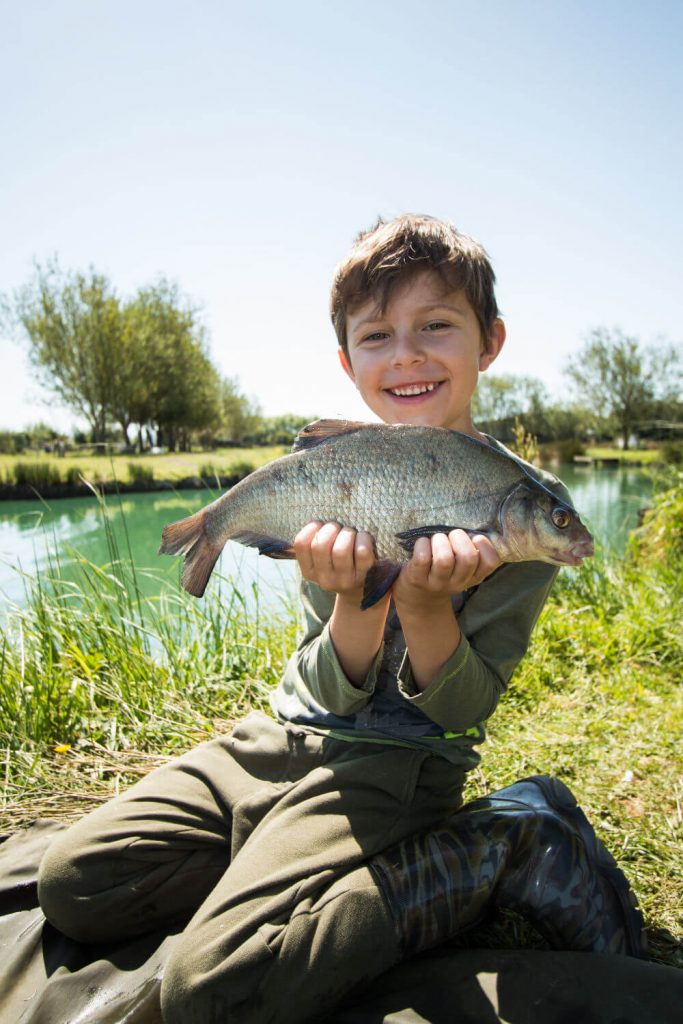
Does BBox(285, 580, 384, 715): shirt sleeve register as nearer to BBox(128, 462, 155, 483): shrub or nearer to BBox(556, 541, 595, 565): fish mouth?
BBox(556, 541, 595, 565): fish mouth

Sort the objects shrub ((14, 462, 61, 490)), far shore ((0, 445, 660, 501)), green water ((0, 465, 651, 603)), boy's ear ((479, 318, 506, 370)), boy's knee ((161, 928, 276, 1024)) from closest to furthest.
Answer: boy's knee ((161, 928, 276, 1024)) < boy's ear ((479, 318, 506, 370)) < green water ((0, 465, 651, 603)) < far shore ((0, 445, 660, 501)) < shrub ((14, 462, 61, 490))

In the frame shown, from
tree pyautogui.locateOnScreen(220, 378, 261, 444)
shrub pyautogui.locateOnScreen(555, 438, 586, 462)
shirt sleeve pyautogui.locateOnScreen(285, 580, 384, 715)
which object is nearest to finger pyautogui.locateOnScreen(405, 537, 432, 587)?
shirt sleeve pyautogui.locateOnScreen(285, 580, 384, 715)

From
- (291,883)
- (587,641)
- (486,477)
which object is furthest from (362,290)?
(587,641)

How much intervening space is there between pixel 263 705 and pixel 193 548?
1.80m

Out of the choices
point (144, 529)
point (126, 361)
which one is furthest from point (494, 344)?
point (126, 361)

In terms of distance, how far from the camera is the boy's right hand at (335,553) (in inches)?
64.9

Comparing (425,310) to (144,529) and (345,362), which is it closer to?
(345,362)

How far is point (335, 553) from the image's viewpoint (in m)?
1.65

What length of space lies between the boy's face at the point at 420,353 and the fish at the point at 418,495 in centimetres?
48

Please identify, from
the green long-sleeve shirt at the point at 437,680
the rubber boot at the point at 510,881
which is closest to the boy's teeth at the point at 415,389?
the green long-sleeve shirt at the point at 437,680

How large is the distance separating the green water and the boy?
2.52 metres

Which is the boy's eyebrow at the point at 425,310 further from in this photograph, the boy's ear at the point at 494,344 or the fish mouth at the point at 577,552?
the fish mouth at the point at 577,552

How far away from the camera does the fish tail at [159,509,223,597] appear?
184cm

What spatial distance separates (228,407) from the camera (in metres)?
61.4
